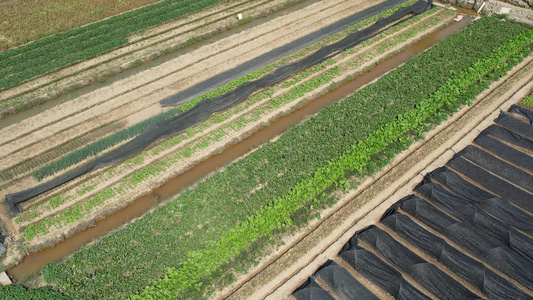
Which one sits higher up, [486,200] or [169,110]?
[169,110]

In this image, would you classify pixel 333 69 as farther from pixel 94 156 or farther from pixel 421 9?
pixel 94 156

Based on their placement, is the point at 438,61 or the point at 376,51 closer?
the point at 438,61

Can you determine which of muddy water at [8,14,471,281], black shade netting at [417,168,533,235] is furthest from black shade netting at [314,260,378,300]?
muddy water at [8,14,471,281]

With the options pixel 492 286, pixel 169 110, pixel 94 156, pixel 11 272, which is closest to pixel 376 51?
pixel 169 110

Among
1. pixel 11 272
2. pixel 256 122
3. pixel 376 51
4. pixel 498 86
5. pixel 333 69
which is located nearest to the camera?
pixel 11 272

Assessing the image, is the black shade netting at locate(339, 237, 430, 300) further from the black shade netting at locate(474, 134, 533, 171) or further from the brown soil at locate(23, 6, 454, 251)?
the black shade netting at locate(474, 134, 533, 171)

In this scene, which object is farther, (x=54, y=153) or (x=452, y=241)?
(x=54, y=153)

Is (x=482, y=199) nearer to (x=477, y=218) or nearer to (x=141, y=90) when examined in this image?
(x=477, y=218)

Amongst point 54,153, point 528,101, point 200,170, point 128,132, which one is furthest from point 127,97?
point 528,101
